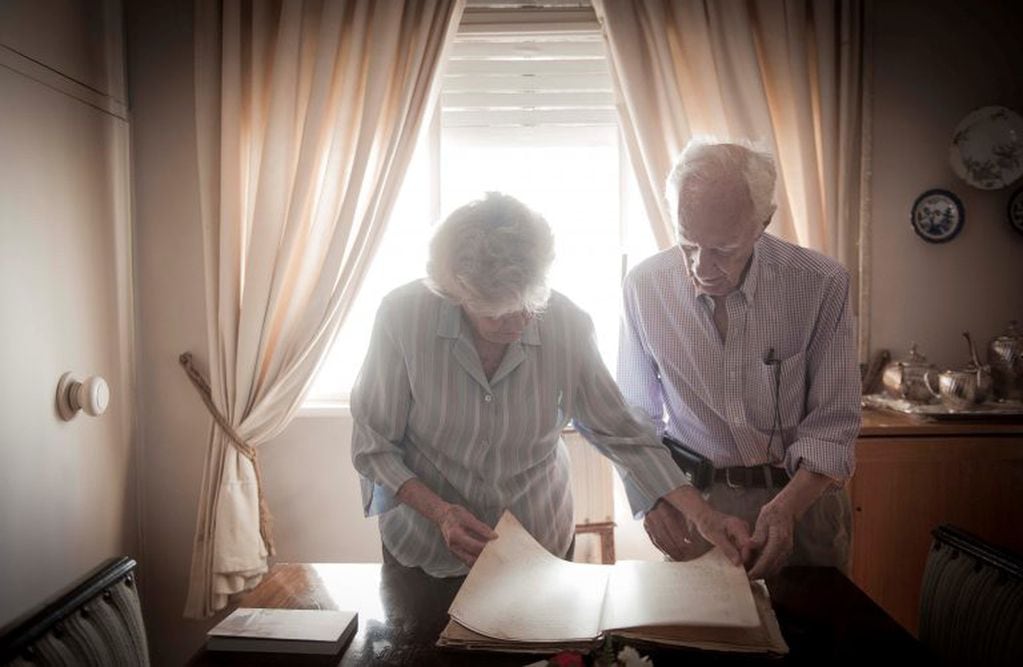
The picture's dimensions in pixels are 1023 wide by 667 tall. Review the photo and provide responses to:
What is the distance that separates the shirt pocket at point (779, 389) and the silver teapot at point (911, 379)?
45.6 inches

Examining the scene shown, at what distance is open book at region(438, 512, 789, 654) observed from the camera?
1.09 m

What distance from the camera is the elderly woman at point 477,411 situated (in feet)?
4.78

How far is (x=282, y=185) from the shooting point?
8.49 ft

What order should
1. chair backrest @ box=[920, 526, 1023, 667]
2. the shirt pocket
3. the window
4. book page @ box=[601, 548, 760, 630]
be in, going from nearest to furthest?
book page @ box=[601, 548, 760, 630] < chair backrest @ box=[920, 526, 1023, 667] < the shirt pocket < the window

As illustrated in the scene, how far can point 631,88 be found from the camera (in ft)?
8.36

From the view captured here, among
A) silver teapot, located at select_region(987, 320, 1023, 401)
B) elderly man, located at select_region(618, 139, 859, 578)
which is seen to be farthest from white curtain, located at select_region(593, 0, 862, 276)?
elderly man, located at select_region(618, 139, 859, 578)

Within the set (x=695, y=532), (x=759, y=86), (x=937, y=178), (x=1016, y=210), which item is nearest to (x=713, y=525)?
(x=695, y=532)

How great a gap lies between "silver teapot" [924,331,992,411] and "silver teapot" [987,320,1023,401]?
128mm

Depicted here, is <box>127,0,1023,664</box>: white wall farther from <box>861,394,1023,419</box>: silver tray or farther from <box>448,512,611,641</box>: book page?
<box>448,512,611,641</box>: book page

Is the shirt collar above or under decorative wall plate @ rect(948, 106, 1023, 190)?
under

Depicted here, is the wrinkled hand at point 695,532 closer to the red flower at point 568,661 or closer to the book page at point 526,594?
the book page at point 526,594

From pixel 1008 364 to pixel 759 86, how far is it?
1.26 m

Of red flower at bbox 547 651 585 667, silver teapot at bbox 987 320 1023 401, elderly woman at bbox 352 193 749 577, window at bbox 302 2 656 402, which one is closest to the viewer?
red flower at bbox 547 651 585 667

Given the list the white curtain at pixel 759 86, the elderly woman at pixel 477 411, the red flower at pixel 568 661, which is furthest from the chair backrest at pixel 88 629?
the white curtain at pixel 759 86
